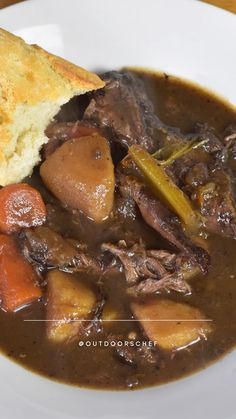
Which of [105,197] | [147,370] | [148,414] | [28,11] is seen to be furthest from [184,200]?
[28,11]

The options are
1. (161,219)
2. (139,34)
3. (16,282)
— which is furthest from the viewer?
(139,34)

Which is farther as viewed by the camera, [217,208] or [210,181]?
[210,181]

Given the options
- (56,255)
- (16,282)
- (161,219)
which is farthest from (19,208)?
(161,219)

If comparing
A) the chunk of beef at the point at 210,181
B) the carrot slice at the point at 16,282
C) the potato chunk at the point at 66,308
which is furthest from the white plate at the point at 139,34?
the potato chunk at the point at 66,308

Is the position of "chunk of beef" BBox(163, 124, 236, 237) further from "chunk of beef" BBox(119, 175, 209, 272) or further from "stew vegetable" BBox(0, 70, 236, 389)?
"chunk of beef" BBox(119, 175, 209, 272)

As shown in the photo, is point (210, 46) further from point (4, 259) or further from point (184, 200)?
point (4, 259)

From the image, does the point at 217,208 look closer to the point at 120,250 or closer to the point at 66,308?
the point at 120,250

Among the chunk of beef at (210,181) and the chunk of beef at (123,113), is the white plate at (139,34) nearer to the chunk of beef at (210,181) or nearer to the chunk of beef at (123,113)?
the chunk of beef at (123,113)
